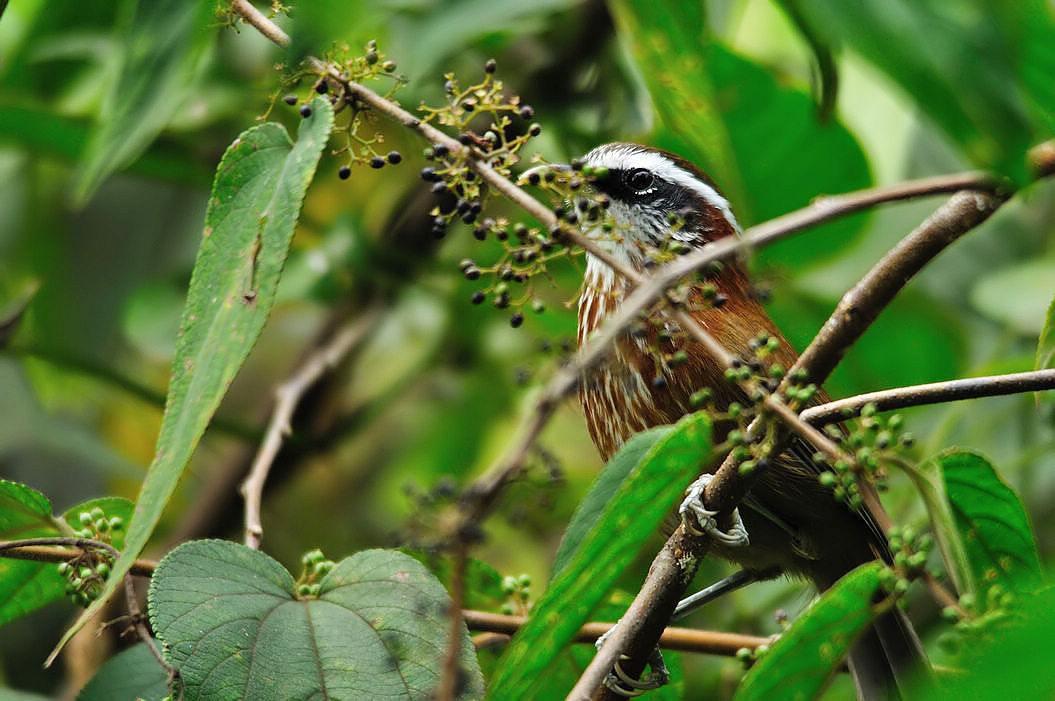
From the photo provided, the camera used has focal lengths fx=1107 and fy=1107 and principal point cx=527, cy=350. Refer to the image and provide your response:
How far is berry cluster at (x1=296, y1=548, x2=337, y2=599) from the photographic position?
1.94 metres

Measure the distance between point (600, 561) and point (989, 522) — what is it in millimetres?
813

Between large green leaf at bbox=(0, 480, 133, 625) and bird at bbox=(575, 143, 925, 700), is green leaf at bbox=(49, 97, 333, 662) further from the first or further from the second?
bird at bbox=(575, 143, 925, 700)

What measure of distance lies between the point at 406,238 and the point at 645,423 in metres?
1.61

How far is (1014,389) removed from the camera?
151cm

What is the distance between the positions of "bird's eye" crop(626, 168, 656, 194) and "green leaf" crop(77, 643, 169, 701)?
1842 mm

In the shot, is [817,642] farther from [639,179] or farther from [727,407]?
[639,179]

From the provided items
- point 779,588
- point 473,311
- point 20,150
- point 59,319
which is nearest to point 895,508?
point 779,588

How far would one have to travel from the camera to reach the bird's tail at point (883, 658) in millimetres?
2779

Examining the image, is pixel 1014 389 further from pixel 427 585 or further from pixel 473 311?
pixel 473 311

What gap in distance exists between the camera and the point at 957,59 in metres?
0.88

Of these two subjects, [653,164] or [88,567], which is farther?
[653,164]

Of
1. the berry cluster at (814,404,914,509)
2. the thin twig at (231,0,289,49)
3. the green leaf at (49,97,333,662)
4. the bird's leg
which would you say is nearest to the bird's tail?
the bird's leg

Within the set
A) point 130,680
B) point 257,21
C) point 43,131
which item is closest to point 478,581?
point 130,680

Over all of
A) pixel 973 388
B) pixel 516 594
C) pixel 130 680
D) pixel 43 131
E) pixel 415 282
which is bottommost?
pixel 130 680
